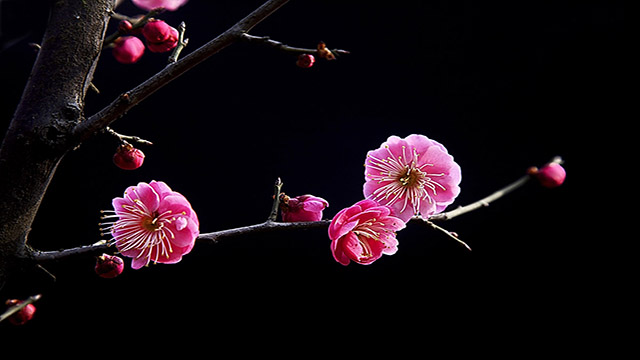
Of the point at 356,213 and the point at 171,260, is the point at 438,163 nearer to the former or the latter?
the point at 356,213

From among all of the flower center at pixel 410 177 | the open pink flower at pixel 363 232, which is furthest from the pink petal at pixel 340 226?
the flower center at pixel 410 177

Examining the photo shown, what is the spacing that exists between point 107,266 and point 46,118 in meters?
0.19

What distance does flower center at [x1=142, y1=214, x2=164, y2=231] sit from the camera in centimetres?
57

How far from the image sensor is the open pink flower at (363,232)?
56 cm

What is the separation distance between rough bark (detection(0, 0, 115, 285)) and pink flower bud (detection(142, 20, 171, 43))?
0.21ft

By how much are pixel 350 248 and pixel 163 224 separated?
240 millimetres

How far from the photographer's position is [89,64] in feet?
1.86

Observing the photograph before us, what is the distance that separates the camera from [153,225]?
583 mm

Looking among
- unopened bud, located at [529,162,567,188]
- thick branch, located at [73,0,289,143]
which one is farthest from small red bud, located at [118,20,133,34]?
unopened bud, located at [529,162,567,188]

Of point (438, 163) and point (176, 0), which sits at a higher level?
point (176, 0)

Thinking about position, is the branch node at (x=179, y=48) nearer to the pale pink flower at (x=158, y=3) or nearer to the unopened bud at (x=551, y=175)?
the pale pink flower at (x=158, y=3)

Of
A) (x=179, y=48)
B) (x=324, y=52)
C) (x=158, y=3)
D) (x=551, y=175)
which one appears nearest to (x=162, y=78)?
(x=179, y=48)

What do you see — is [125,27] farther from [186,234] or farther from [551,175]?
[551,175]

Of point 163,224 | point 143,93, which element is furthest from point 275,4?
point 163,224
